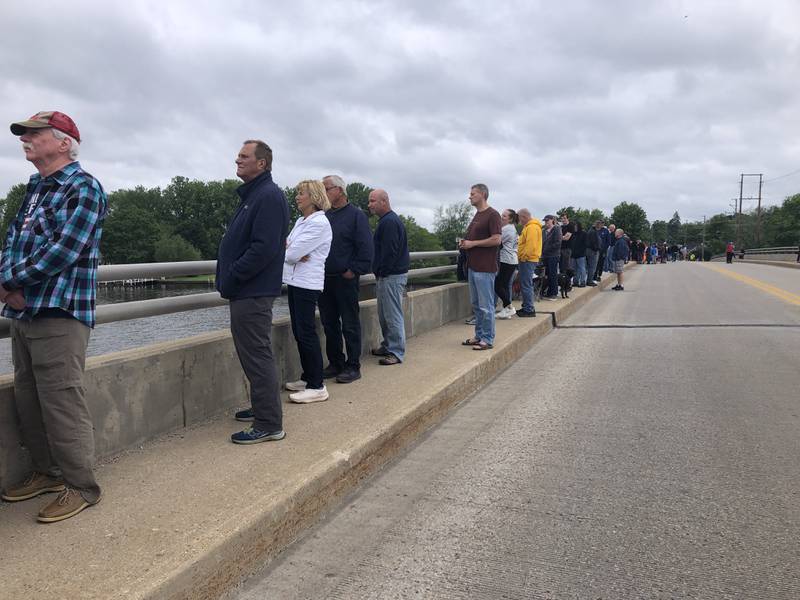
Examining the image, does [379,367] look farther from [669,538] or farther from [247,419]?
[669,538]

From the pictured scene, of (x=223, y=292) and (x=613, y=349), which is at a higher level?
(x=223, y=292)

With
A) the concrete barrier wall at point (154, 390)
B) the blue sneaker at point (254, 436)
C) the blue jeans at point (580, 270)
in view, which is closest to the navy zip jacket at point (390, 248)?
the concrete barrier wall at point (154, 390)

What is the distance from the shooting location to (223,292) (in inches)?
154

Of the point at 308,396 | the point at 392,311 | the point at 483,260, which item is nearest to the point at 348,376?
the point at 308,396

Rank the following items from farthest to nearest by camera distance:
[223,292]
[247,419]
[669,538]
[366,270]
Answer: [366,270], [247,419], [223,292], [669,538]

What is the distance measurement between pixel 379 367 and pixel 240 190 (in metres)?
2.84

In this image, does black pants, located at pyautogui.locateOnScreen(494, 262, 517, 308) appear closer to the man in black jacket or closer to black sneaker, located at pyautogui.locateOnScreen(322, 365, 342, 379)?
black sneaker, located at pyautogui.locateOnScreen(322, 365, 342, 379)

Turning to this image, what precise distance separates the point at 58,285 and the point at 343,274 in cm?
285

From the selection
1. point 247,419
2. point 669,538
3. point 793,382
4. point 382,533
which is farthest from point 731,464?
point 247,419

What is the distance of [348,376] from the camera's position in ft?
18.6

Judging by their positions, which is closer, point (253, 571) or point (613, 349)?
point (253, 571)

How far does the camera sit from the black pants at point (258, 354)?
12.9ft

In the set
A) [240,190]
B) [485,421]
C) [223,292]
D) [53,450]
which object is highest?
[240,190]

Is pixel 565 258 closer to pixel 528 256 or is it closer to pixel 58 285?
pixel 528 256
